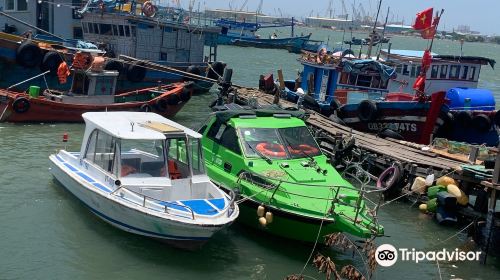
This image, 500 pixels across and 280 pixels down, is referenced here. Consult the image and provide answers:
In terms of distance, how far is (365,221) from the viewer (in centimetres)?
1116

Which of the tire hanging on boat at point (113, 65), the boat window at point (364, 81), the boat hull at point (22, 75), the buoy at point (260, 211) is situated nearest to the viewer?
the buoy at point (260, 211)

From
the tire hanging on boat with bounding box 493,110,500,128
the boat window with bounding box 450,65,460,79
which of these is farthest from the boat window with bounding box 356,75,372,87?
the tire hanging on boat with bounding box 493,110,500,128

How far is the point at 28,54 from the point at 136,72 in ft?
17.5

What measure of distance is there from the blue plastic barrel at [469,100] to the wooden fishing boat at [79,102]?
414 inches

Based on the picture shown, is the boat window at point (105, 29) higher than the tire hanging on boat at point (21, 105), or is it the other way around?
the boat window at point (105, 29)

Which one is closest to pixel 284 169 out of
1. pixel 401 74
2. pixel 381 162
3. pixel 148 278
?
pixel 148 278

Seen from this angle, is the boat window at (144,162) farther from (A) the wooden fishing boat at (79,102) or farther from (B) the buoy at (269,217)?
(A) the wooden fishing boat at (79,102)

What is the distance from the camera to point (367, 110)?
2242 centimetres

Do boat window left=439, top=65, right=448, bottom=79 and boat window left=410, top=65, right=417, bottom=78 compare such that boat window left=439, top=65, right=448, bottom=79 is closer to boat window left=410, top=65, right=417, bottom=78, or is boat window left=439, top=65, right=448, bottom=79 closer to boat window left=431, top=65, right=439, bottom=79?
boat window left=431, top=65, right=439, bottom=79

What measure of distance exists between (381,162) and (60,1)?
24.5m

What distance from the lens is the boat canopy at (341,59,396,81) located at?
25.2 meters

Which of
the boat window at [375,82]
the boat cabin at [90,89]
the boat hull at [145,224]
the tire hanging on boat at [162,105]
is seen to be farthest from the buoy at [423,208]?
the boat cabin at [90,89]

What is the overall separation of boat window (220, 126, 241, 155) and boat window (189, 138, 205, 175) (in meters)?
0.87

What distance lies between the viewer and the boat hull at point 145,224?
35.9 ft
